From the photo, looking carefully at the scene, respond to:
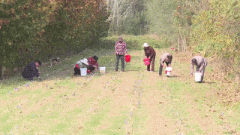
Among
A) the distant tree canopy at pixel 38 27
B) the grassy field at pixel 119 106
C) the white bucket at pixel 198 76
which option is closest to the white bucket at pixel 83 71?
the grassy field at pixel 119 106

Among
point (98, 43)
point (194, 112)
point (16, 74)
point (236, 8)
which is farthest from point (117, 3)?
point (194, 112)

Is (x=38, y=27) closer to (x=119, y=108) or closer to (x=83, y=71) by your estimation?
(x=83, y=71)

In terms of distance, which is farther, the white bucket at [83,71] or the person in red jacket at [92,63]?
the person in red jacket at [92,63]

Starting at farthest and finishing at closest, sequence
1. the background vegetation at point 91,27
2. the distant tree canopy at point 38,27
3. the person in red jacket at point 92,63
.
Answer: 1. the person in red jacket at point 92,63
2. the distant tree canopy at point 38,27
3. the background vegetation at point 91,27

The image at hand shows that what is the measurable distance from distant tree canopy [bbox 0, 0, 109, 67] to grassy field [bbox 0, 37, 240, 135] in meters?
2.25

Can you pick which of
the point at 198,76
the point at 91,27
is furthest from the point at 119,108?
the point at 91,27

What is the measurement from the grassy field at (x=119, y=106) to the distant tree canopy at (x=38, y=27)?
2.25 m

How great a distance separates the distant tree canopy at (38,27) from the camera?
15.4 metres

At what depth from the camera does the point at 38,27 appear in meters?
16.8

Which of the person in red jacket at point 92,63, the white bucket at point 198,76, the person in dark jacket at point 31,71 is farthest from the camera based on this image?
the person in red jacket at point 92,63

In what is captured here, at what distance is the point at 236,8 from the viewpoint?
13703 mm

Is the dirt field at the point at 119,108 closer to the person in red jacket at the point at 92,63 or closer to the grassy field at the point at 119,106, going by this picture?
the grassy field at the point at 119,106

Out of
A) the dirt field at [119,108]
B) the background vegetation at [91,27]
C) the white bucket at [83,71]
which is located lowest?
the dirt field at [119,108]

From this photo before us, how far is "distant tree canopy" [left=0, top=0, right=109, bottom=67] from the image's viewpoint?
50.6 feet
